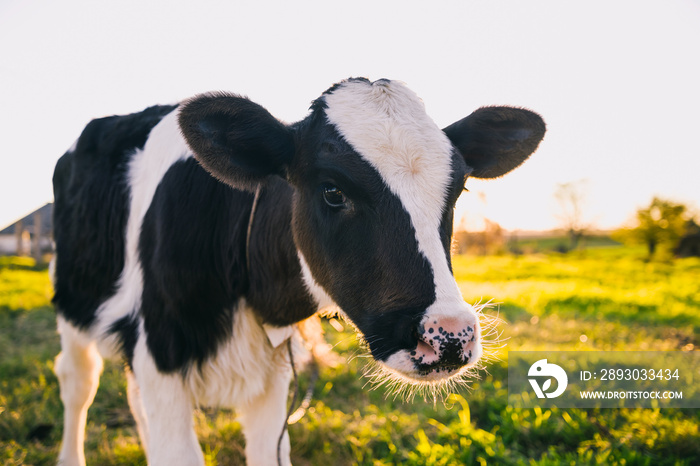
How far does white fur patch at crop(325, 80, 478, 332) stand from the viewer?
1707 millimetres

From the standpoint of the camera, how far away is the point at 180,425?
7.79 feet

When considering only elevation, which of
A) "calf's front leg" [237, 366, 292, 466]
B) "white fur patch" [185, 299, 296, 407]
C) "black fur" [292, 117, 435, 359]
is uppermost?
"black fur" [292, 117, 435, 359]

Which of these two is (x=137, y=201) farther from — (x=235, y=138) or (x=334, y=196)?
(x=334, y=196)

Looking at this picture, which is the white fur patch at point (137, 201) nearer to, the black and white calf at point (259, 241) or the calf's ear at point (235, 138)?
the black and white calf at point (259, 241)

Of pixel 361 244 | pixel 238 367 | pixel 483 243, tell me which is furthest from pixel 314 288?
pixel 483 243

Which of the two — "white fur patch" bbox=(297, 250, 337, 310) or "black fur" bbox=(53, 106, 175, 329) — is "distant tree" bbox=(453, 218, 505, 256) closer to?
"black fur" bbox=(53, 106, 175, 329)

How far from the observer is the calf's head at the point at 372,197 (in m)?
1.66

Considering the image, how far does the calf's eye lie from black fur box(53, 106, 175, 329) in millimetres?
1477

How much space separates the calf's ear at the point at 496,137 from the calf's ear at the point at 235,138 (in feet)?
2.89

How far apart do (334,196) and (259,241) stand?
630mm

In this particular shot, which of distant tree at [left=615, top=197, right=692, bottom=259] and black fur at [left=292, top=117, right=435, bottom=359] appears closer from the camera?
black fur at [left=292, top=117, right=435, bottom=359]

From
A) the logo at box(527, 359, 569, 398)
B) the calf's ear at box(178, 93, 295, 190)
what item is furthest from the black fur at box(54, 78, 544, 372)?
the logo at box(527, 359, 569, 398)

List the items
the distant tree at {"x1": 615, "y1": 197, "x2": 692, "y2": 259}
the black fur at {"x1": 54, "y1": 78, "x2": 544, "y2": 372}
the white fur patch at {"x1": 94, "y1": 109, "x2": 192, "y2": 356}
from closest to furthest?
the black fur at {"x1": 54, "y1": 78, "x2": 544, "y2": 372} → the white fur patch at {"x1": 94, "y1": 109, "x2": 192, "y2": 356} → the distant tree at {"x1": 615, "y1": 197, "x2": 692, "y2": 259}

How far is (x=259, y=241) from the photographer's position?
95.7 inches
